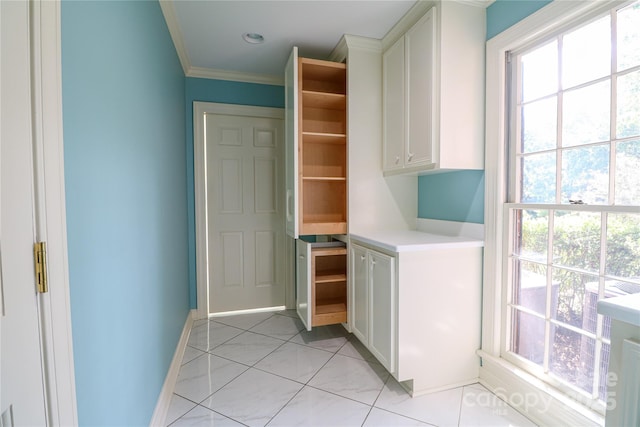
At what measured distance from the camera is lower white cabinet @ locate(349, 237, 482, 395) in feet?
5.51

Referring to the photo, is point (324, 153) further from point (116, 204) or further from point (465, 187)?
point (116, 204)

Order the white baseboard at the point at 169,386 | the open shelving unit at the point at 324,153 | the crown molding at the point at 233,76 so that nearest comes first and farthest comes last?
1. the white baseboard at the point at 169,386
2. the open shelving unit at the point at 324,153
3. the crown molding at the point at 233,76

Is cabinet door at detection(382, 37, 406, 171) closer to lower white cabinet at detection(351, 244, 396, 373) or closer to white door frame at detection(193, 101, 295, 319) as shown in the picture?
lower white cabinet at detection(351, 244, 396, 373)

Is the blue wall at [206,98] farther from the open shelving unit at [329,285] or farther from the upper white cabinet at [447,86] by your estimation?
the upper white cabinet at [447,86]

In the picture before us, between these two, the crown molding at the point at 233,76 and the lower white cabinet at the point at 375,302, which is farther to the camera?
the crown molding at the point at 233,76

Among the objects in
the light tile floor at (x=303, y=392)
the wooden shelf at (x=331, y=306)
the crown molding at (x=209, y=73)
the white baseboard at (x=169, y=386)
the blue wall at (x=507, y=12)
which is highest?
the crown molding at (x=209, y=73)

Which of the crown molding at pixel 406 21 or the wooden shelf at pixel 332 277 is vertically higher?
the crown molding at pixel 406 21

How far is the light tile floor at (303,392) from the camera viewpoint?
157 centimetres

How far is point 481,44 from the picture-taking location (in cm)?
181

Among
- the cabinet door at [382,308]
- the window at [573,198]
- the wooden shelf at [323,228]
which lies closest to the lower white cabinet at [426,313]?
the cabinet door at [382,308]

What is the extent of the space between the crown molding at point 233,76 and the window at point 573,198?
7.06ft

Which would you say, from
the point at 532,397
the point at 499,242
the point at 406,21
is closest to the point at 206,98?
the point at 406,21

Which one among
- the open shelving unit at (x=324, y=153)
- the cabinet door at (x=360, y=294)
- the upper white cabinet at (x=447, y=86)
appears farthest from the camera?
the open shelving unit at (x=324, y=153)

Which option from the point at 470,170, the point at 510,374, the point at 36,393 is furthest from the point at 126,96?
the point at 510,374
